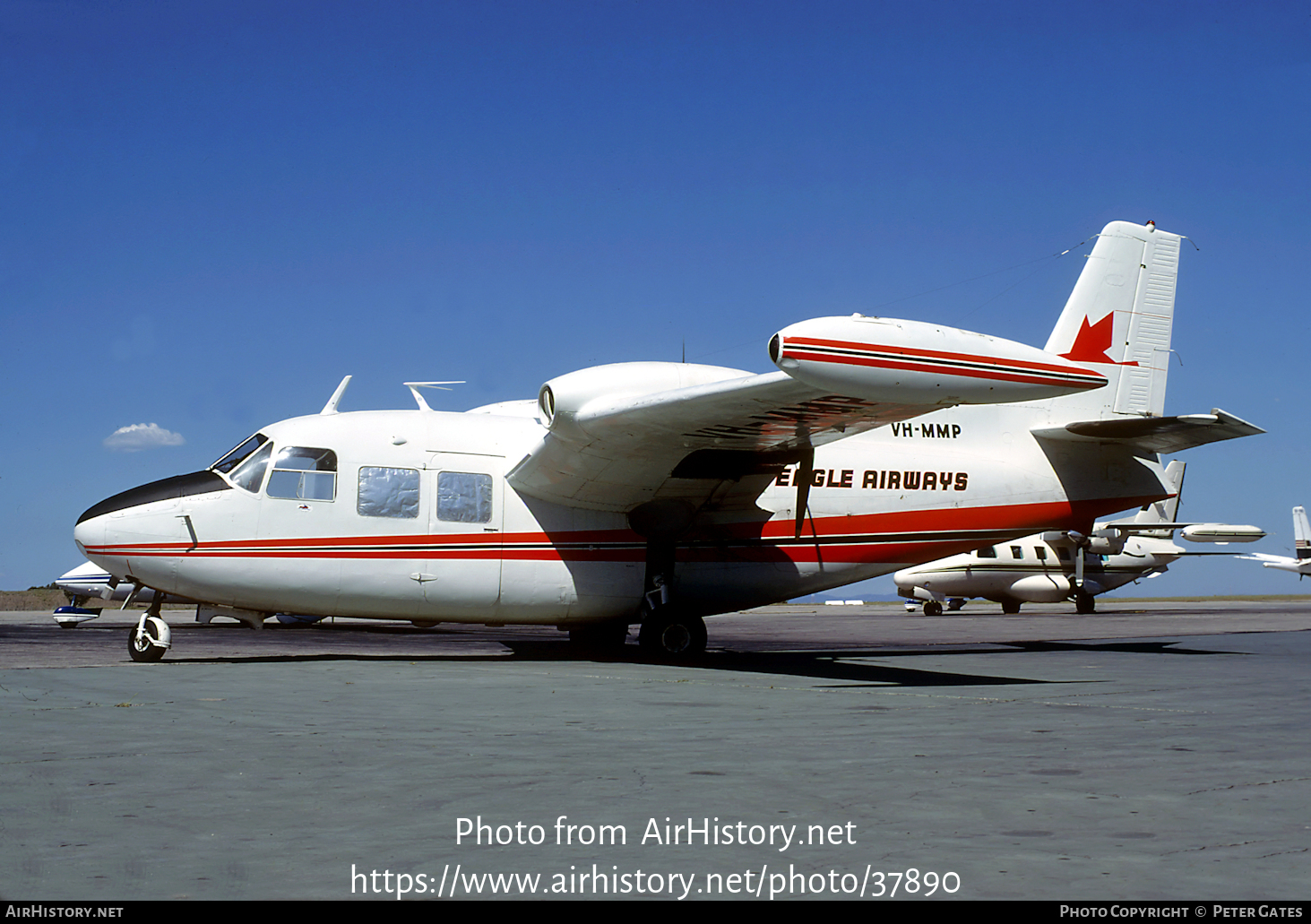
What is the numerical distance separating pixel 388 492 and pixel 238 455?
81.5 inches

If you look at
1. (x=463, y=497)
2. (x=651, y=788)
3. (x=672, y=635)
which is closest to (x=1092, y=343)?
(x=672, y=635)

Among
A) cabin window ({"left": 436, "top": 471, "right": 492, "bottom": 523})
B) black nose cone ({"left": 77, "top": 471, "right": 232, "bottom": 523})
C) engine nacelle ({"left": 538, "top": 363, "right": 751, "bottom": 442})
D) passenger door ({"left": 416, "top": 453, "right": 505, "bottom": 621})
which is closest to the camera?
engine nacelle ({"left": 538, "top": 363, "right": 751, "bottom": 442})

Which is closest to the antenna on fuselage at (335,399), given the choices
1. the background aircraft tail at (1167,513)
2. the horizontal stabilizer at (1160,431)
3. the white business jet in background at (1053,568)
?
the horizontal stabilizer at (1160,431)

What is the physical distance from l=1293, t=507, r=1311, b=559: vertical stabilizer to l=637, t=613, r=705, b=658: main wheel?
69378 mm

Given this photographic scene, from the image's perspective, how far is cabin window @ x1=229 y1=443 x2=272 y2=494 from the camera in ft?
46.4

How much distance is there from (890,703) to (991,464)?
893cm

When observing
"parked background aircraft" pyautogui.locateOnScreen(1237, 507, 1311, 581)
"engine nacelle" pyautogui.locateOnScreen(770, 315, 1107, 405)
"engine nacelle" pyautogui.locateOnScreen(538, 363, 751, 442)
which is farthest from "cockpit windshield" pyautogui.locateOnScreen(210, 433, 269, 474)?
A: "parked background aircraft" pyautogui.locateOnScreen(1237, 507, 1311, 581)

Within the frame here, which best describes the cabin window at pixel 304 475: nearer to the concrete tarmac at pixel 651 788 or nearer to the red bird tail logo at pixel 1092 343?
the concrete tarmac at pixel 651 788

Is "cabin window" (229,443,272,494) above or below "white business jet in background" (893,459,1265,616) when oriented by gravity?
above

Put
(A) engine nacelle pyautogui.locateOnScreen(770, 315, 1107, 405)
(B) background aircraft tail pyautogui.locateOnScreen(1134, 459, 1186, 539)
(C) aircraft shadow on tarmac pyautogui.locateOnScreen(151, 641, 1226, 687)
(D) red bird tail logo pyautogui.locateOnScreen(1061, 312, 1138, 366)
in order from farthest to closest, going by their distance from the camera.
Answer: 1. (B) background aircraft tail pyautogui.locateOnScreen(1134, 459, 1186, 539)
2. (D) red bird tail logo pyautogui.locateOnScreen(1061, 312, 1138, 366)
3. (C) aircraft shadow on tarmac pyautogui.locateOnScreen(151, 641, 1226, 687)
4. (A) engine nacelle pyautogui.locateOnScreen(770, 315, 1107, 405)

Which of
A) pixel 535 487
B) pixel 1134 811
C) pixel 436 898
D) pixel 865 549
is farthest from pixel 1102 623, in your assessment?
pixel 436 898

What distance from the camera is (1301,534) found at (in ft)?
233

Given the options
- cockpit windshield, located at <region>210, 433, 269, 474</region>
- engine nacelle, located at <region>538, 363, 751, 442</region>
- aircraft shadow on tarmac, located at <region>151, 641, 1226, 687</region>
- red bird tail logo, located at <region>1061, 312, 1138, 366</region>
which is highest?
red bird tail logo, located at <region>1061, 312, 1138, 366</region>

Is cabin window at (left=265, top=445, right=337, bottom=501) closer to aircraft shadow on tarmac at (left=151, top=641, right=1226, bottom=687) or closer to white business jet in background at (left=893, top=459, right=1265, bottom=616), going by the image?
aircraft shadow on tarmac at (left=151, top=641, right=1226, bottom=687)
